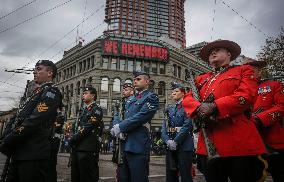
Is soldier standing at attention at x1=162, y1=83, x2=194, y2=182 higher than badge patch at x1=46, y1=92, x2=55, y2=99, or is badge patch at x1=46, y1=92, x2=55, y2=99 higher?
badge patch at x1=46, y1=92, x2=55, y2=99

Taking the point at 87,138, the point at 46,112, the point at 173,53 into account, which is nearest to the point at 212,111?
the point at 46,112

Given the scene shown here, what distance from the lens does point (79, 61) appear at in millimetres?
43938

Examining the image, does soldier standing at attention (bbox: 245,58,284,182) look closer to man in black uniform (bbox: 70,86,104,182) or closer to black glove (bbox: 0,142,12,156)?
man in black uniform (bbox: 70,86,104,182)

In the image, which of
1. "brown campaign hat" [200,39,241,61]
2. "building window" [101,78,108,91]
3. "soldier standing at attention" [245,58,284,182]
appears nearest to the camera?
"brown campaign hat" [200,39,241,61]

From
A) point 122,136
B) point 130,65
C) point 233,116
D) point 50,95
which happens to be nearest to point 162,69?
point 130,65

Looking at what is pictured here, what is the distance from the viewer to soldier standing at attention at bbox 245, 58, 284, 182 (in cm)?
411

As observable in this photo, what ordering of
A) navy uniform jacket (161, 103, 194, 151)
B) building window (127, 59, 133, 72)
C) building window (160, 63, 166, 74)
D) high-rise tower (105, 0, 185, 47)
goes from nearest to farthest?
navy uniform jacket (161, 103, 194, 151)
building window (127, 59, 133, 72)
building window (160, 63, 166, 74)
high-rise tower (105, 0, 185, 47)

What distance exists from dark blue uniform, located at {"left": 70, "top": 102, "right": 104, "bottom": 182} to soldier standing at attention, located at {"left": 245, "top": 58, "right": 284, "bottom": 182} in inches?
115

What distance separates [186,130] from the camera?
5387 millimetres

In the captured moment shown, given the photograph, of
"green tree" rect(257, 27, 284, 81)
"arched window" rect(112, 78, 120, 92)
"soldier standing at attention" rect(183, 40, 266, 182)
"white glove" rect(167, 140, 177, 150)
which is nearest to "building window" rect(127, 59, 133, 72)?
"arched window" rect(112, 78, 120, 92)

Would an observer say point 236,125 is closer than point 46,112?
Yes

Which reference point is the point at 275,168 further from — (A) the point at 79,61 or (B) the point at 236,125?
(A) the point at 79,61

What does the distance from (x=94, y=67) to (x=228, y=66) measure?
36.9m

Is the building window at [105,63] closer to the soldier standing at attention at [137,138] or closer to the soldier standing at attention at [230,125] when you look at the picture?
the soldier standing at attention at [137,138]
